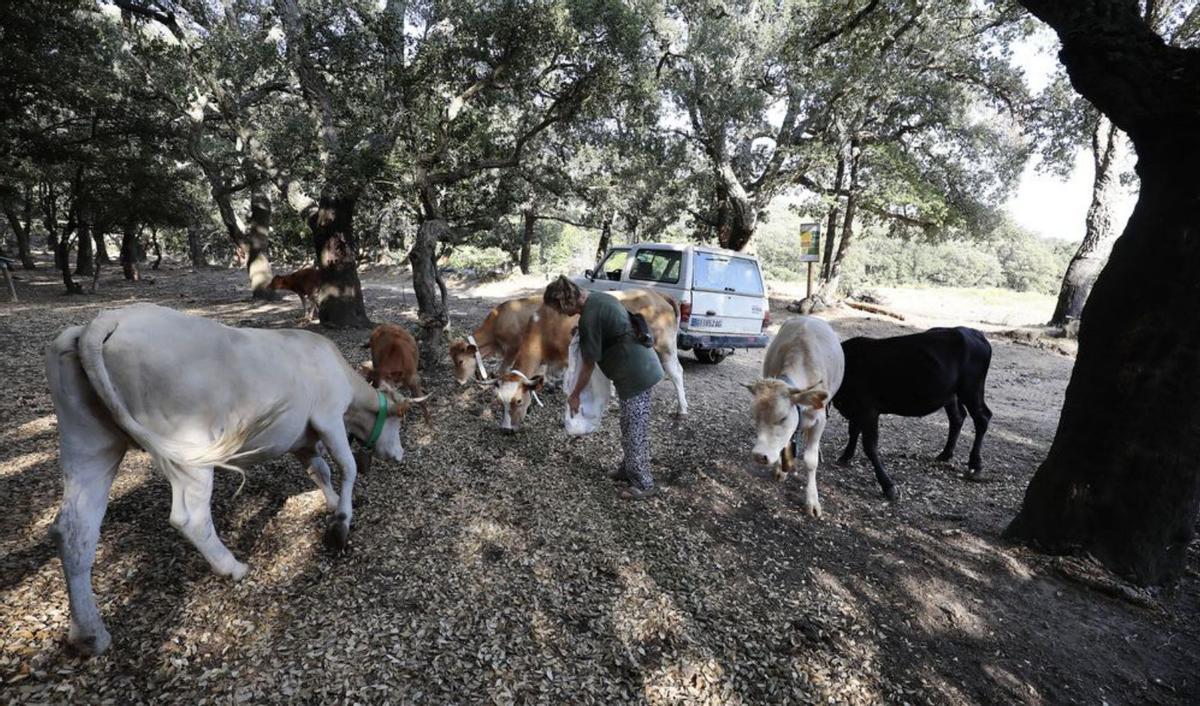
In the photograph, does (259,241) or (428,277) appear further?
(259,241)

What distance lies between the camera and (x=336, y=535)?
11.0 ft

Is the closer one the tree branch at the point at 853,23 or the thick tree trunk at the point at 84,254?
the tree branch at the point at 853,23

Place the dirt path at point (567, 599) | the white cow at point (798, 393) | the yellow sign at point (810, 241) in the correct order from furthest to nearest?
the yellow sign at point (810, 241) < the white cow at point (798, 393) < the dirt path at point (567, 599)

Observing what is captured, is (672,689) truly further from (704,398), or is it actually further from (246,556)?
(704,398)

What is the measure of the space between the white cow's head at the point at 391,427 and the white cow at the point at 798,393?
2.70 metres

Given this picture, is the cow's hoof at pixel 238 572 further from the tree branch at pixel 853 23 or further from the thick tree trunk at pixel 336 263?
A: the tree branch at pixel 853 23

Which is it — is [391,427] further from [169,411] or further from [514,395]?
[169,411]

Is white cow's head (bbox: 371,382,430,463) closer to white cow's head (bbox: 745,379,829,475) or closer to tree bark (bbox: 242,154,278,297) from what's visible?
white cow's head (bbox: 745,379,829,475)

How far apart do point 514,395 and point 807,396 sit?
2.85 meters

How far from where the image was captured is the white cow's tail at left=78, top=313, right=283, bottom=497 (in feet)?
7.77

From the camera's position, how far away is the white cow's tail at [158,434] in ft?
7.77

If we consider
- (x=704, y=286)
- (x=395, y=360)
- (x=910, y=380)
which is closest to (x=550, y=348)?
(x=395, y=360)

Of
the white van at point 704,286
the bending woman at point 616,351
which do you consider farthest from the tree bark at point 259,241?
the bending woman at point 616,351

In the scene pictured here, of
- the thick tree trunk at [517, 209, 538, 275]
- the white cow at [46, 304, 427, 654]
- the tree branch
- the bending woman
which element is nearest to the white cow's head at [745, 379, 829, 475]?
→ the bending woman
